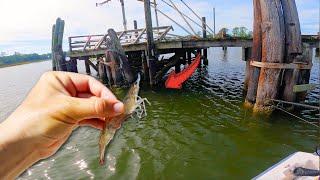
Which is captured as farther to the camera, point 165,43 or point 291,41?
point 165,43

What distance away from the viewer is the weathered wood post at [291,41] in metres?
10.6

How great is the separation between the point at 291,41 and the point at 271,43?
2.59ft

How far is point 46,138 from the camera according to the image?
1358mm

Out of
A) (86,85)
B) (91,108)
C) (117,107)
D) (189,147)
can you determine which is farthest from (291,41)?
(91,108)

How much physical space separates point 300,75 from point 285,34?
5.03 feet

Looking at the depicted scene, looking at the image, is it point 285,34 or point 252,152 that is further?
point 285,34

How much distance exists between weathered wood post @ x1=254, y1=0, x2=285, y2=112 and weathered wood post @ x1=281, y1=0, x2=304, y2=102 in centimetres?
28

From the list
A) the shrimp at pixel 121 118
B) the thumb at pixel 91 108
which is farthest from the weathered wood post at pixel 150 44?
the thumb at pixel 91 108

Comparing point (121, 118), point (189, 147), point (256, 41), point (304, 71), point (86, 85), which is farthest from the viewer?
point (256, 41)

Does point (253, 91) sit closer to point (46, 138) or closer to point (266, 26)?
point (266, 26)

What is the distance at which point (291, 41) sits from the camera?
34.9 ft

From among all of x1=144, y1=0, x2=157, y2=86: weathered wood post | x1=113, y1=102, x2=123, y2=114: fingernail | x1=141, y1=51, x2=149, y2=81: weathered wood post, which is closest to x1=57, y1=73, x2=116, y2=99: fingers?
x1=113, y1=102, x2=123, y2=114: fingernail

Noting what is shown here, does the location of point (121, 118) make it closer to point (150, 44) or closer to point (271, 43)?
point (271, 43)

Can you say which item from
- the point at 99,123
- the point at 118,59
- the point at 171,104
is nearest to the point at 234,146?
the point at 171,104
